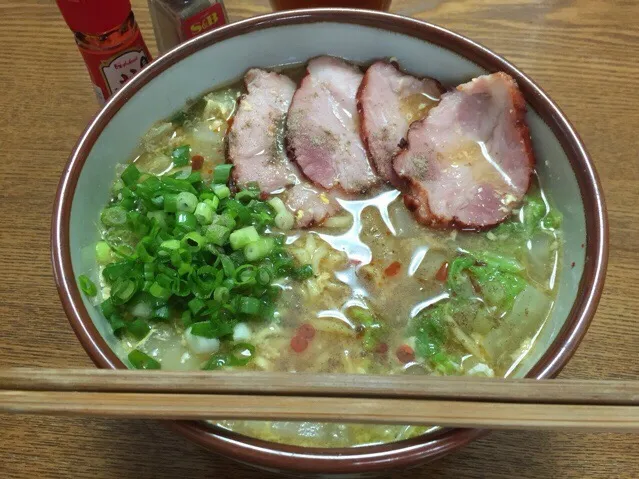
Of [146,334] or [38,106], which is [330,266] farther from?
[38,106]

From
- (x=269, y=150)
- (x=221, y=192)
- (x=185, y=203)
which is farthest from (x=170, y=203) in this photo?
(x=269, y=150)

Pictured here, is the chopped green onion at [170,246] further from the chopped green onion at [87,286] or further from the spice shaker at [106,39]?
the spice shaker at [106,39]

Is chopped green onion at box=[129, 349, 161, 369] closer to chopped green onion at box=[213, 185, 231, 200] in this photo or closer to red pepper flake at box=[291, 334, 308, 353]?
red pepper flake at box=[291, 334, 308, 353]

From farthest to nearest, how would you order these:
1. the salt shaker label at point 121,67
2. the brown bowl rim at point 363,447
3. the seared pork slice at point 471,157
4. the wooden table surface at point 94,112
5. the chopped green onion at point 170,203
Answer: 1. the salt shaker label at point 121,67
2. the seared pork slice at point 471,157
3. the chopped green onion at point 170,203
4. the wooden table surface at point 94,112
5. the brown bowl rim at point 363,447

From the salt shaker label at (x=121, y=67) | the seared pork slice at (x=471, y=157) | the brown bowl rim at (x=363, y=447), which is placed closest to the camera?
the brown bowl rim at (x=363, y=447)

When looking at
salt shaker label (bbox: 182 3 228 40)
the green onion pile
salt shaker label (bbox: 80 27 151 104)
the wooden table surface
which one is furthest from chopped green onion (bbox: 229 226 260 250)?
salt shaker label (bbox: 182 3 228 40)

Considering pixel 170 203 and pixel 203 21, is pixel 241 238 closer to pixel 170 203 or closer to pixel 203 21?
pixel 170 203

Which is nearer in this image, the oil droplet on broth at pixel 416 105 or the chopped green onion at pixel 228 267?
the chopped green onion at pixel 228 267

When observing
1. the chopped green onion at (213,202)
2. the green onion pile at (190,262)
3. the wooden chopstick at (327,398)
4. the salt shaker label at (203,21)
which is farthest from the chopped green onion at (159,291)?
the salt shaker label at (203,21)
